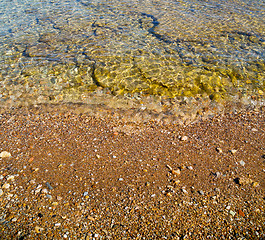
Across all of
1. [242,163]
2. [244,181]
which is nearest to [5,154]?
[244,181]

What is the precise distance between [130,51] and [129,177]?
252 inches

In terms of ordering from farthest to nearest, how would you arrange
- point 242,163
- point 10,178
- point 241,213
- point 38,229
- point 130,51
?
point 130,51
point 242,163
point 10,178
point 241,213
point 38,229

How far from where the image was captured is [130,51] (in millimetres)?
9562

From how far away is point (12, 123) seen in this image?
600 centimetres

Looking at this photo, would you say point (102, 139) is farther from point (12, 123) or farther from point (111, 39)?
point (111, 39)

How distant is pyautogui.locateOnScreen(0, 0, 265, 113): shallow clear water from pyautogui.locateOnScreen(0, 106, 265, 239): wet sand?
1.46 metres

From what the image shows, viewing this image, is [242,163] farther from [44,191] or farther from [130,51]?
[130,51]

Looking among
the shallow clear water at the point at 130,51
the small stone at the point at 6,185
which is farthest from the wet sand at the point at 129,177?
the shallow clear water at the point at 130,51

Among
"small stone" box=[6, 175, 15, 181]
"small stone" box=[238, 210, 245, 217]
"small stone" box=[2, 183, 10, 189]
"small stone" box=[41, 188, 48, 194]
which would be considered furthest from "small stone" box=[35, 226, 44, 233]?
"small stone" box=[238, 210, 245, 217]

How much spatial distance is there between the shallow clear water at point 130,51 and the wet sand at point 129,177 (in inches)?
57.5

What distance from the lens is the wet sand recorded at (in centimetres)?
366

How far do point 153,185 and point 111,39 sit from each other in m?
8.01

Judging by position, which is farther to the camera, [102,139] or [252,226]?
[102,139]

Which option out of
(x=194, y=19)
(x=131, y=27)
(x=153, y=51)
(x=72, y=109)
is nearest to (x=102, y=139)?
(x=72, y=109)
